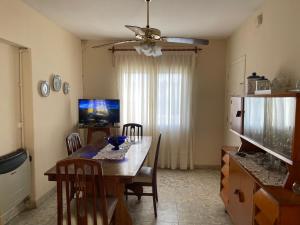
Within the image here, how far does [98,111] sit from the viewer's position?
4660 millimetres

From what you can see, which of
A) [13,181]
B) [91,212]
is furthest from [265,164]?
[13,181]

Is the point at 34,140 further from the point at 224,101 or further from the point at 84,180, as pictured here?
the point at 224,101

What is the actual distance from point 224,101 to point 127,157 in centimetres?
277

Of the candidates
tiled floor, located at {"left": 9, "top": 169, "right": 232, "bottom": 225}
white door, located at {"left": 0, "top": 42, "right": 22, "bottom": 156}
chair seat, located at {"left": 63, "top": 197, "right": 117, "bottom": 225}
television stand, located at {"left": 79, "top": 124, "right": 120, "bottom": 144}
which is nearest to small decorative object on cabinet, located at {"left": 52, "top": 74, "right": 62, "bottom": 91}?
white door, located at {"left": 0, "top": 42, "right": 22, "bottom": 156}

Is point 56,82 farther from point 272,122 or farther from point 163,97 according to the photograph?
point 272,122

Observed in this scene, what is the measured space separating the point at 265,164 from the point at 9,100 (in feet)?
9.51

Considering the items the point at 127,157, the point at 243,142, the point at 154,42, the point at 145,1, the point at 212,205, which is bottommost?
the point at 212,205

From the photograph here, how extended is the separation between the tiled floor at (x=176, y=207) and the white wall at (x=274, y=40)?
1.85m

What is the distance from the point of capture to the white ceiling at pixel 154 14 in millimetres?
2988

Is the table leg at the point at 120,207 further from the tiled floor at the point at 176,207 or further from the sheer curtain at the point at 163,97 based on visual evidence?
the sheer curtain at the point at 163,97

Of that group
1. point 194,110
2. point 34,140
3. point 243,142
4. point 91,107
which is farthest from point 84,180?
point 194,110

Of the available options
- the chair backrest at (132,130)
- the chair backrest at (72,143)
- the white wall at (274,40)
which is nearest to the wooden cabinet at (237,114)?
the white wall at (274,40)

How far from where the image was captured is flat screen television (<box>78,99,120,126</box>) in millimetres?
4640

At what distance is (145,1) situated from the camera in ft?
9.55
